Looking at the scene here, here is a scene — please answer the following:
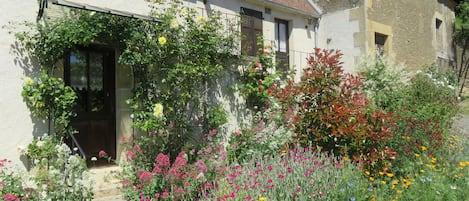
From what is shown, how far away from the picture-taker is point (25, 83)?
4578 millimetres

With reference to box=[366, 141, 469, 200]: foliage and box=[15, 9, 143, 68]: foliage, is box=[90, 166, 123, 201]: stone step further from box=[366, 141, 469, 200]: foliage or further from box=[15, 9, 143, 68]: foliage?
box=[366, 141, 469, 200]: foliage

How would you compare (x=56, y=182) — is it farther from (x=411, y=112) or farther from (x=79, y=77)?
(x=411, y=112)

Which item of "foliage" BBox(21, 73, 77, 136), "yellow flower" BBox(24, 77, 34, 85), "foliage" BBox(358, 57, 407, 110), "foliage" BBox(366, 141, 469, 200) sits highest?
"foliage" BBox(358, 57, 407, 110)

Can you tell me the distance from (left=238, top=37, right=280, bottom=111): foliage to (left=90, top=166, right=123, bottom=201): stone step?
319cm

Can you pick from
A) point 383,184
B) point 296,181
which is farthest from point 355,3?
point 296,181

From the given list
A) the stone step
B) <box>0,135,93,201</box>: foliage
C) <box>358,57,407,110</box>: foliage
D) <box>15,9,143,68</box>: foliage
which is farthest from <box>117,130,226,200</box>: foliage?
<box>358,57,407,110</box>: foliage

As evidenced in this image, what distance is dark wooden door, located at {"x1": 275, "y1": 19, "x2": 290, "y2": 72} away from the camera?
9.34m

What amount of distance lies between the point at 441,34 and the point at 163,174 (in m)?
15.8

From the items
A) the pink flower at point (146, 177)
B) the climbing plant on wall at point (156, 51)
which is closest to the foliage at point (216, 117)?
the climbing plant on wall at point (156, 51)

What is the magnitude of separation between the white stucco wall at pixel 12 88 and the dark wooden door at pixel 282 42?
6211 mm

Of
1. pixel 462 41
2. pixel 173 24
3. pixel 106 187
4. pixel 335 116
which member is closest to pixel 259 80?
pixel 173 24

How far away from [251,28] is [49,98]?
5.00 metres

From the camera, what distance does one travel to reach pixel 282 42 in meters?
9.53

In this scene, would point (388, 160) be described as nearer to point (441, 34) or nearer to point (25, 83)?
point (25, 83)
